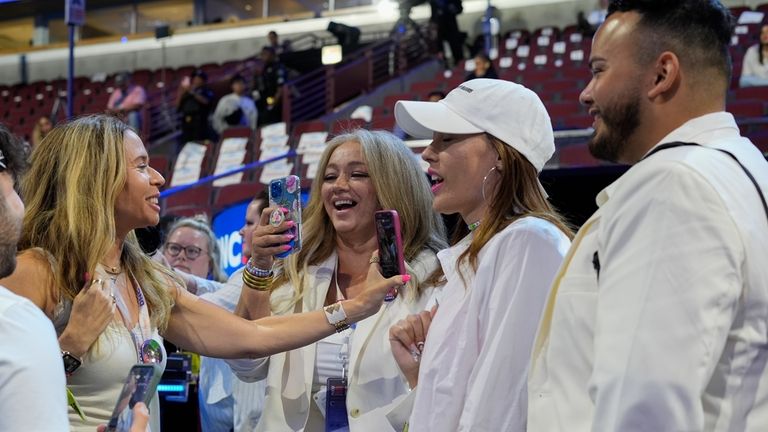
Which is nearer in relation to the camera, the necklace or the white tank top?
the white tank top

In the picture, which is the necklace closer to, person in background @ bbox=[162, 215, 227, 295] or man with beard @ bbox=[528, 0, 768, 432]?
man with beard @ bbox=[528, 0, 768, 432]

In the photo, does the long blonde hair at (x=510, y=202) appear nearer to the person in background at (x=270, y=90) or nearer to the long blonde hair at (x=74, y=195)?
the long blonde hair at (x=74, y=195)

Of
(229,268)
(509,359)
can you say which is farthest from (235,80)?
(509,359)

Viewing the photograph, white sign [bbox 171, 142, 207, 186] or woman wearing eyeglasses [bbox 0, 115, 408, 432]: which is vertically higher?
woman wearing eyeglasses [bbox 0, 115, 408, 432]

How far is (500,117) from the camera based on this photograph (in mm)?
2371

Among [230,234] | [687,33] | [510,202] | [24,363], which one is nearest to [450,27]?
[230,234]

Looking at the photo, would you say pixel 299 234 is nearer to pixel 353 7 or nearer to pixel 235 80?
pixel 235 80

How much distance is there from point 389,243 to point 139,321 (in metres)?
0.72

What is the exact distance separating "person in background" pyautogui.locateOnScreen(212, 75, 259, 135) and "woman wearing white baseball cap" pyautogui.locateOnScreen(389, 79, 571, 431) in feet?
33.0

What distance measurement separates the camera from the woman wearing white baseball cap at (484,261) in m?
2.06

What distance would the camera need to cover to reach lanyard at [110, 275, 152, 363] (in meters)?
2.54

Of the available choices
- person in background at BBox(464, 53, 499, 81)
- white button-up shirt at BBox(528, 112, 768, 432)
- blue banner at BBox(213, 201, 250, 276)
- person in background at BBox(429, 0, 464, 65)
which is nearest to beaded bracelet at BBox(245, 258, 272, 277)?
white button-up shirt at BBox(528, 112, 768, 432)

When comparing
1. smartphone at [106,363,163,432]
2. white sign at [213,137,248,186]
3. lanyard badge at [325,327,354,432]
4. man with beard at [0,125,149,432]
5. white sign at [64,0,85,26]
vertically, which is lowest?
white sign at [213,137,248,186]

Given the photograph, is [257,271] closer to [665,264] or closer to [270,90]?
[665,264]
